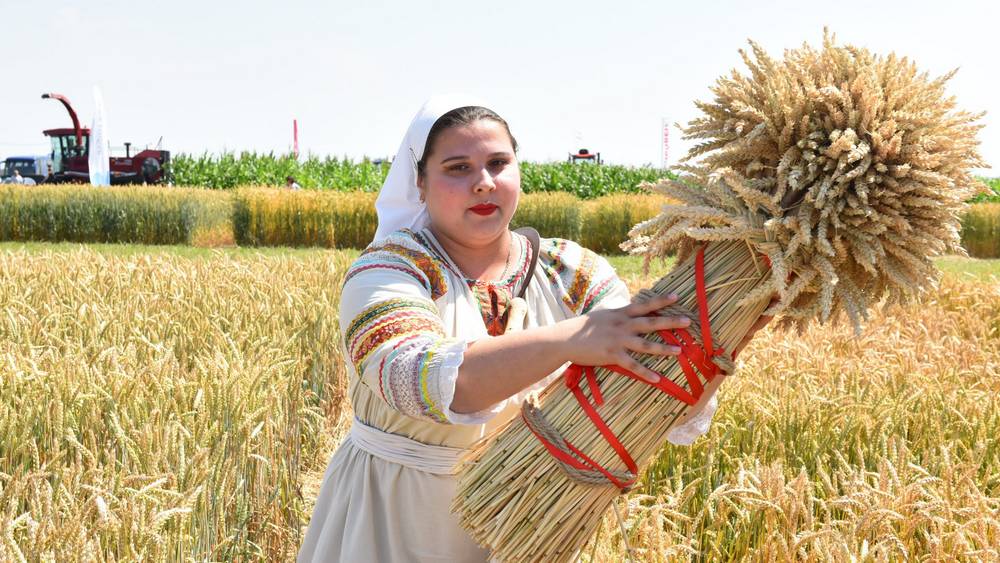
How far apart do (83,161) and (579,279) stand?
959 inches

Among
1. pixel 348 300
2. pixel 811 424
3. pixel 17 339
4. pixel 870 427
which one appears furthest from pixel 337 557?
pixel 17 339

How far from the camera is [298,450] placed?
3.12m

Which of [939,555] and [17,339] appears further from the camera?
[17,339]

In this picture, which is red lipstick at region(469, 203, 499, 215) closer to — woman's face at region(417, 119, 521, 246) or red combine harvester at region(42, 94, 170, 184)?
woman's face at region(417, 119, 521, 246)

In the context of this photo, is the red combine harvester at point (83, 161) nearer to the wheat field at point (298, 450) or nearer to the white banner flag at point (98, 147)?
the white banner flag at point (98, 147)

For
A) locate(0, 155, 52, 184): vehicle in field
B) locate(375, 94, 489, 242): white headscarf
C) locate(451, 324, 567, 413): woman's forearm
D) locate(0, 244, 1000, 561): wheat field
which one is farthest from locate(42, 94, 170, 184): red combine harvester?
locate(451, 324, 567, 413): woman's forearm

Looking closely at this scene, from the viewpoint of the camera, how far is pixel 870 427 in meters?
2.68

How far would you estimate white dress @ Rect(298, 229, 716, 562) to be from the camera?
4.87 feet

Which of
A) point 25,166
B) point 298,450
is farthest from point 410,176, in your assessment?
point 25,166

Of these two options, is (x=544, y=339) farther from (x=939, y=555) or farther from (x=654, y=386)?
(x=939, y=555)

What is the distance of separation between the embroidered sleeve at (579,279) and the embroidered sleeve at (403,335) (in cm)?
28

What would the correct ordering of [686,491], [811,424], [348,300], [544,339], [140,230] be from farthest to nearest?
[140,230]
[811,424]
[686,491]
[348,300]
[544,339]

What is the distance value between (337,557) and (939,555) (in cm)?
119

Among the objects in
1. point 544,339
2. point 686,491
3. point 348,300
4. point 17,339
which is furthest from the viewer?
point 17,339
